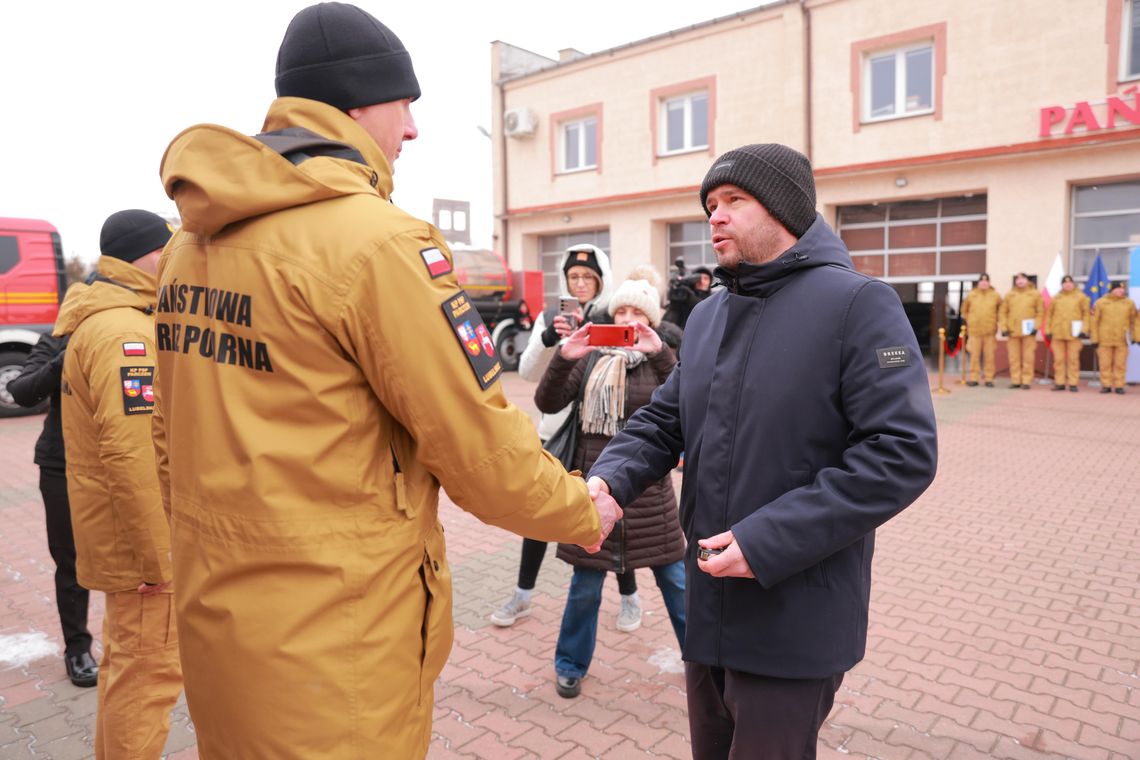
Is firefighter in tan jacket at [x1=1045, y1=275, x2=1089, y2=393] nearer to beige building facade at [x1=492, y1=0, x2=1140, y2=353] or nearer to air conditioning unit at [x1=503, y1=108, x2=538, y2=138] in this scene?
beige building facade at [x1=492, y1=0, x2=1140, y2=353]

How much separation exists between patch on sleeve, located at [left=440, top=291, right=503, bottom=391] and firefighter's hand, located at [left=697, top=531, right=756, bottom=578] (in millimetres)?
662

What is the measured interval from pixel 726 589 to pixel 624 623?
8.31 ft

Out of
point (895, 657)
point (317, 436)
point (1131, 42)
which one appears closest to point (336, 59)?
point (317, 436)

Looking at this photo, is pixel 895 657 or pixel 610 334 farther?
pixel 895 657

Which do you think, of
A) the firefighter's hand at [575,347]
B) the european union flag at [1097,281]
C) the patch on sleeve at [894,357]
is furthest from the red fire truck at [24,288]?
the european union flag at [1097,281]

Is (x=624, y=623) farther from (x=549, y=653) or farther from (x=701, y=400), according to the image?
(x=701, y=400)

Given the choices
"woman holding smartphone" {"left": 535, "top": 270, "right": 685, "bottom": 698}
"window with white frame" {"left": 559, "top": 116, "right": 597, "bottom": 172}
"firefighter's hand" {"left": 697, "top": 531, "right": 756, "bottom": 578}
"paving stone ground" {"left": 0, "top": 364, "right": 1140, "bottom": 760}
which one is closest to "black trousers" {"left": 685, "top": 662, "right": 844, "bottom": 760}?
"firefighter's hand" {"left": 697, "top": 531, "right": 756, "bottom": 578}

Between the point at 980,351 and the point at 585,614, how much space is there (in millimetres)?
14170

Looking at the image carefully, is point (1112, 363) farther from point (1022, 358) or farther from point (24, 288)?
point (24, 288)

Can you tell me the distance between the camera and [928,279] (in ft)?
56.7

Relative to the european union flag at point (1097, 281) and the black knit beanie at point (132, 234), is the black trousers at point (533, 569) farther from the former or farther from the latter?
the european union flag at point (1097, 281)

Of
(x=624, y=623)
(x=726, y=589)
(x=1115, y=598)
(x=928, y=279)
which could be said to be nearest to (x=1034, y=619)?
(x=1115, y=598)

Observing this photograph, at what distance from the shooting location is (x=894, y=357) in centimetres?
182

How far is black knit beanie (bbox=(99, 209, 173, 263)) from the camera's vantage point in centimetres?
309
